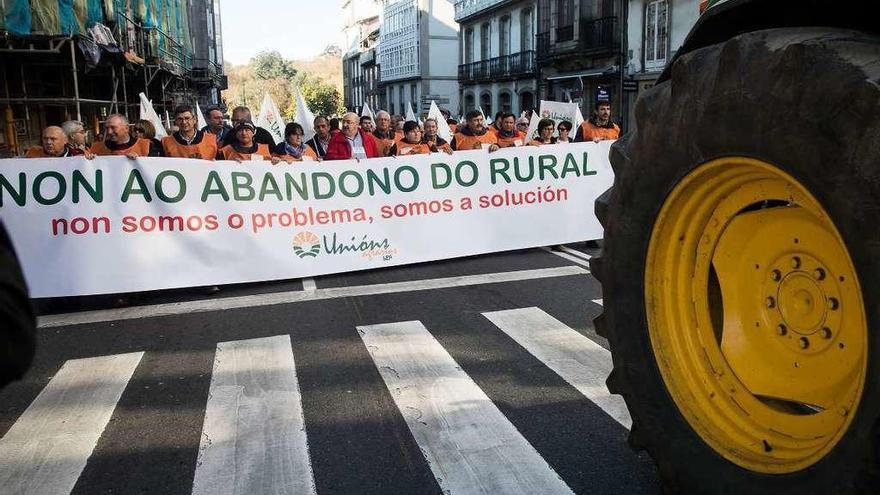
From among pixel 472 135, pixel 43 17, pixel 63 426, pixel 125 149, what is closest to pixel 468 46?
pixel 43 17

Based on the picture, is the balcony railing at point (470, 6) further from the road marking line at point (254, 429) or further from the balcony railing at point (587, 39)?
the road marking line at point (254, 429)

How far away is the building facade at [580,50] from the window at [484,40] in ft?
30.4

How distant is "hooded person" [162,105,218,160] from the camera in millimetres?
8297

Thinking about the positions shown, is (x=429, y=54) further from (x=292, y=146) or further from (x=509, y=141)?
(x=292, y=146)

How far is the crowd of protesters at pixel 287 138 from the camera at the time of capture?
7.82 metres

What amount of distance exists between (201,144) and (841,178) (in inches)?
306

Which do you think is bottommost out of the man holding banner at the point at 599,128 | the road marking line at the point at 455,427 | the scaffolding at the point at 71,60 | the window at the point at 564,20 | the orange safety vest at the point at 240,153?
the road marking line at the point at 455,427

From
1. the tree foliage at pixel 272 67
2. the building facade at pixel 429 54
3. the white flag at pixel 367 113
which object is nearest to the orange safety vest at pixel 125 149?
the white flag at pixel 367 113

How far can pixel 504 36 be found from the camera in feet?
140

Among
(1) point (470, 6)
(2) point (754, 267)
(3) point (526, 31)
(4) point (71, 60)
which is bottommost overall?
(2) point (754, 267)

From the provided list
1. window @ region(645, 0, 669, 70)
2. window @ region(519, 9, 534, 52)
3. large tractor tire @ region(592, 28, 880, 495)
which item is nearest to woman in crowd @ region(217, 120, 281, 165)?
large tractor tire @ region(592, 28, 880, 495)

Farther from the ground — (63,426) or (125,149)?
Answer: (125,149)

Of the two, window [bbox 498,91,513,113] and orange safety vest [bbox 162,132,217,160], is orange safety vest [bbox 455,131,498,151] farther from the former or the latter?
window [bbox 498,91,513,113]

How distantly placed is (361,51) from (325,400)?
92158 mm
